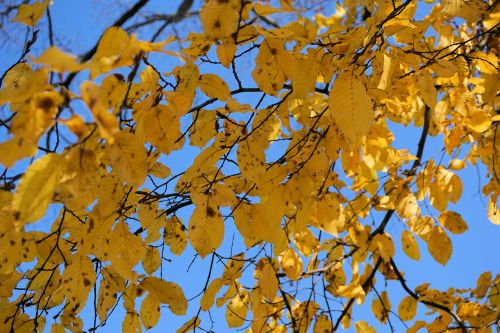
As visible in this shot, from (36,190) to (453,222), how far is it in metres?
1.61

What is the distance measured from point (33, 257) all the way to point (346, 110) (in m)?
0.79

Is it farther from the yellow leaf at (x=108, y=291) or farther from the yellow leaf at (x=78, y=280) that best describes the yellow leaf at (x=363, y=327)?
the yellow leaf at (x=78, y=280)

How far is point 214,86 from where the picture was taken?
0.92m

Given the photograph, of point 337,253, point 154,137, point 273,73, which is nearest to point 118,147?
point 154,137

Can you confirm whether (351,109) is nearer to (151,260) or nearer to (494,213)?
(151,260)

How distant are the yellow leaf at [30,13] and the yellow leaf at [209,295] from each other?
705mm

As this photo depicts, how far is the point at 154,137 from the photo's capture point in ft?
2.56

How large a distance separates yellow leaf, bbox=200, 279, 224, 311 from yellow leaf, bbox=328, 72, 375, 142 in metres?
0.62

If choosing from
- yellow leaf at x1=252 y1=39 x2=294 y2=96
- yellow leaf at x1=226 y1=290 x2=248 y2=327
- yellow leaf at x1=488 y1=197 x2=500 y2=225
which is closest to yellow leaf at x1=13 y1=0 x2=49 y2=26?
yellow leaf at x1=252 y1=39 x2=294 y2=96

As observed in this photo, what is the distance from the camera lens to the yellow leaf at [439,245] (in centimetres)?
178

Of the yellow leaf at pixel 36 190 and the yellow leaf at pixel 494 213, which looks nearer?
the yellow leaf at pixel 36 190

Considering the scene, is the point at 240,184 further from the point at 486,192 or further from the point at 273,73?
the point at 486,192

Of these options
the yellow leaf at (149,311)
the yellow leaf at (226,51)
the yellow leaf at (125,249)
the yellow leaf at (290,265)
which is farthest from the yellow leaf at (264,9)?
the yellow leaf at (290,265)

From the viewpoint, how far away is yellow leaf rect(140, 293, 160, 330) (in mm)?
1182
